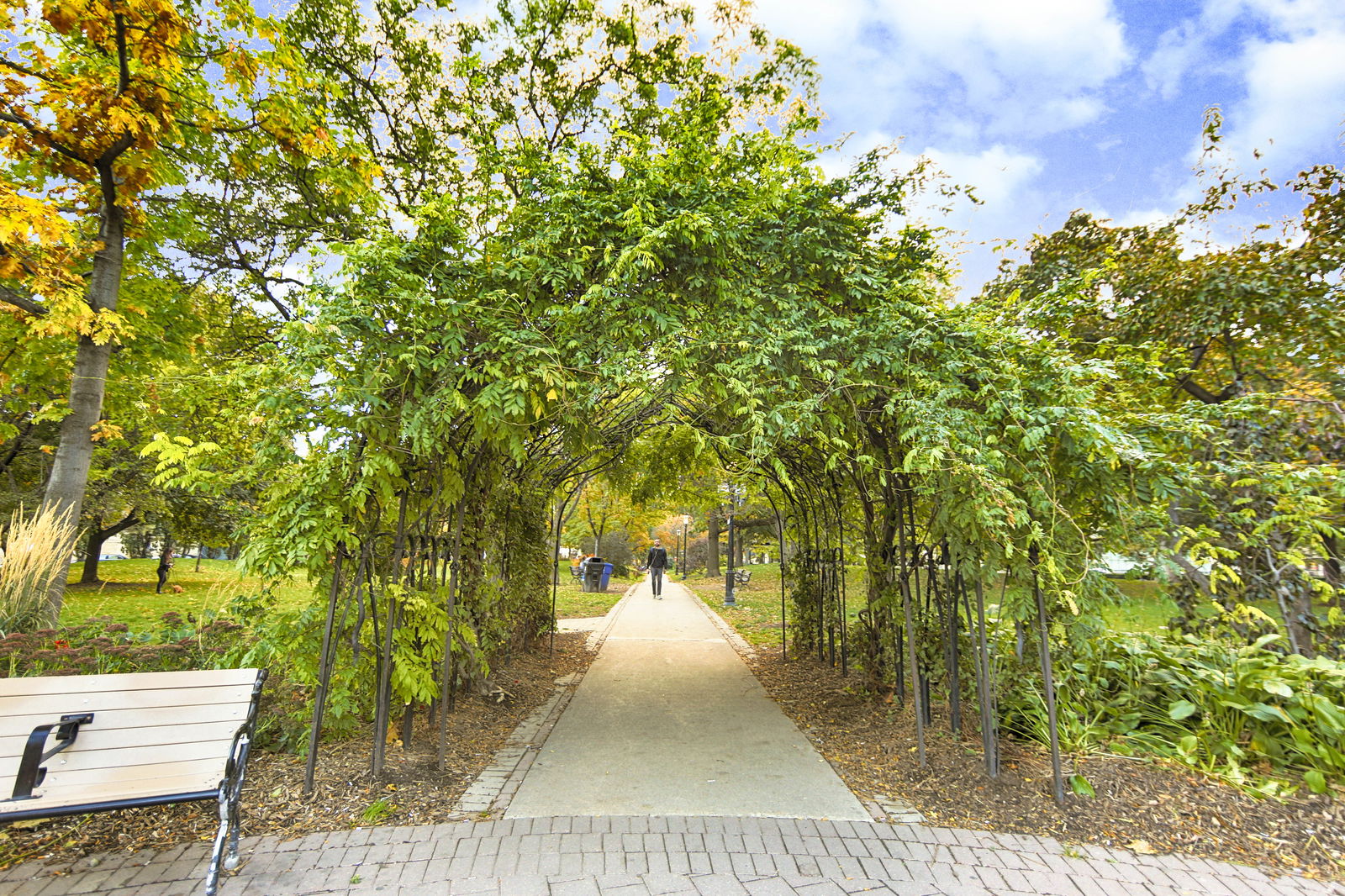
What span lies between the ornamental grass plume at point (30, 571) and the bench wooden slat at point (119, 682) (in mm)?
2287

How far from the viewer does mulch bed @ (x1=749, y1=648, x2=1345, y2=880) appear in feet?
9.66

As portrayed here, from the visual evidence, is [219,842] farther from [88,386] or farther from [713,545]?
[713,545]

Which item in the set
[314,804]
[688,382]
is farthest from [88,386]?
[688,382]

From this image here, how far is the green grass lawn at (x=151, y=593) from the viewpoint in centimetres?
441

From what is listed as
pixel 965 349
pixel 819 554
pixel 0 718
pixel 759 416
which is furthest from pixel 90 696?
pixel 819 554

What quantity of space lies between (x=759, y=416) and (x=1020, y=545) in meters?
1.80

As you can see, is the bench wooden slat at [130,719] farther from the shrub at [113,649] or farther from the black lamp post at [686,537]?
the black lamp post at [686,537]

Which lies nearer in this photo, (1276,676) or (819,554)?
(1276,676)

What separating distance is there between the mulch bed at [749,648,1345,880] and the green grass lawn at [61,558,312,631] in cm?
406

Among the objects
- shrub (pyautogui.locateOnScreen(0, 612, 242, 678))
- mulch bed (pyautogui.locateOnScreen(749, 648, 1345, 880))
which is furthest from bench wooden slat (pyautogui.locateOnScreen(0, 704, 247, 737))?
mulch bed (pyautogui.locateOnScreen(749, 648, 1345, 880))

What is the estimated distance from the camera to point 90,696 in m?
2.61

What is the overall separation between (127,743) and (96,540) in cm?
1877

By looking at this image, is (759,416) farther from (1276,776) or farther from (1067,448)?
(1276,776)

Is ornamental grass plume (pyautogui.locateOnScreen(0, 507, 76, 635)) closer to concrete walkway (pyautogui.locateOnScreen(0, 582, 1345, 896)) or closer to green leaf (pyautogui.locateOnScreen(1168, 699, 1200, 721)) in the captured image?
concrete walkway (pyautogui.locateOnScreen(0, 582, 1345, 896))
